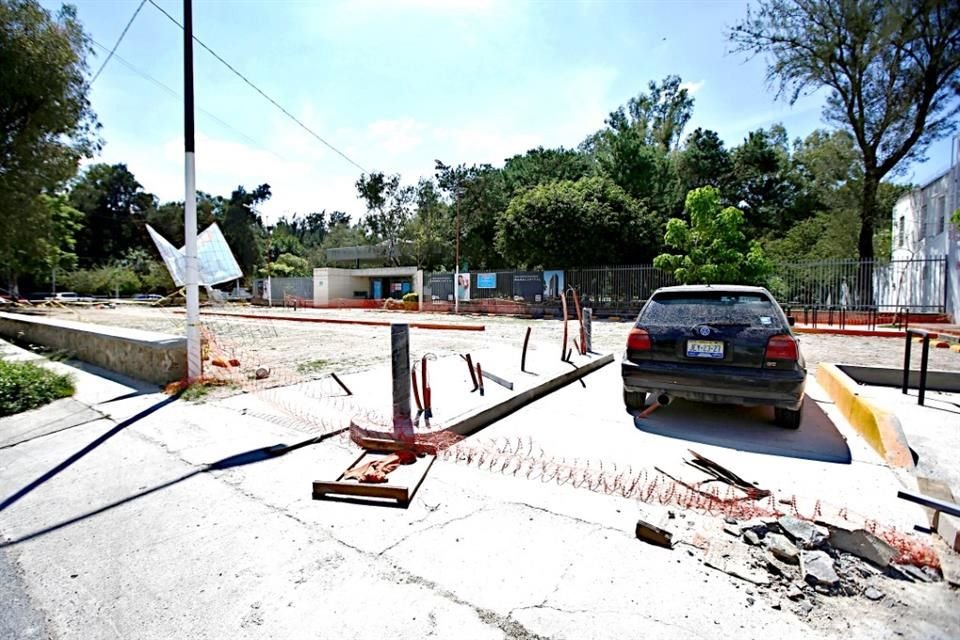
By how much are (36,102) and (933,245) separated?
108 ft

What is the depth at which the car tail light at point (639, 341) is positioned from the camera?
16.1ft

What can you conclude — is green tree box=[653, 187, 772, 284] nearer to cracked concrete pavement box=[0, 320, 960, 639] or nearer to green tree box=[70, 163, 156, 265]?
cracked concrete pavement box=[0, 320, 960, 639]

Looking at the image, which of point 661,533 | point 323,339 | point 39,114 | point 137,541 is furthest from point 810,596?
point 39,114

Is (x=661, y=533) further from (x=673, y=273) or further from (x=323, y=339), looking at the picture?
(x=673, y=273)

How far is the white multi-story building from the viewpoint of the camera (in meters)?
16.9

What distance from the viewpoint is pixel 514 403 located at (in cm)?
560

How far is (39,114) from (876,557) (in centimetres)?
2119

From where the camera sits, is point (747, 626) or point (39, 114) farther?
point (39, 114)

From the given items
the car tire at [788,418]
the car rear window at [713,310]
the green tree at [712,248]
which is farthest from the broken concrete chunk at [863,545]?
the green tree at [712,248]

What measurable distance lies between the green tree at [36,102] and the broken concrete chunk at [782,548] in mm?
Result: 19492

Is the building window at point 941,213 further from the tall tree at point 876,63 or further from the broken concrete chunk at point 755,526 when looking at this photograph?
the broken concrete chunk at point 755,526

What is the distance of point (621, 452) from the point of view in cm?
409

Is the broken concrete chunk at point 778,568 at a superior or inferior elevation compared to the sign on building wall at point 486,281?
inferior

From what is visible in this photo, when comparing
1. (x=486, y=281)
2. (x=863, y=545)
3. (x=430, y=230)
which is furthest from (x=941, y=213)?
(x=430, y=230)
